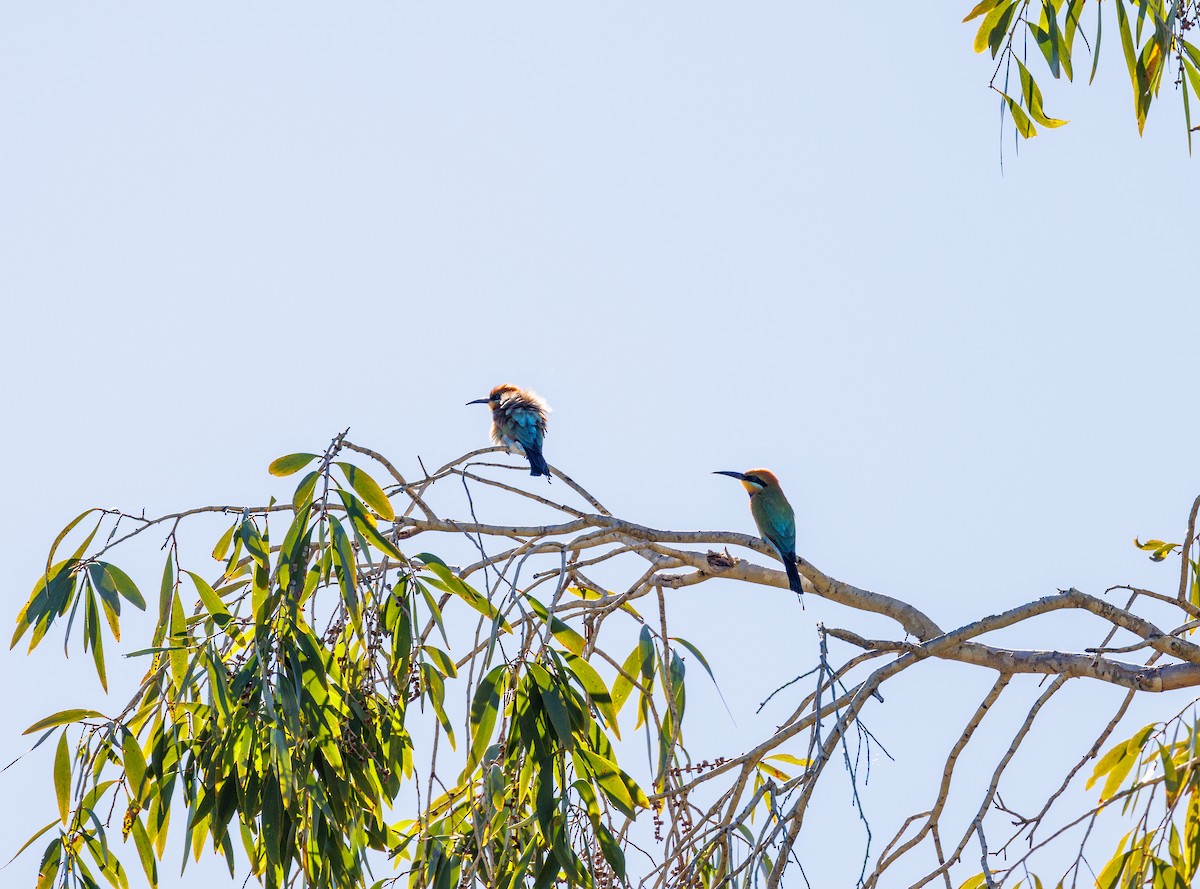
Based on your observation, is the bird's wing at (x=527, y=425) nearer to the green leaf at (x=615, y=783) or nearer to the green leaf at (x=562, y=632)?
the green leaf at (x=562, y=632)

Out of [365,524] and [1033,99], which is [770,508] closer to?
[1033,99]

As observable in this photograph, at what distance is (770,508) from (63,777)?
3.76 meters

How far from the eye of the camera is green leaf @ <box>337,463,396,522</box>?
11.6 ft

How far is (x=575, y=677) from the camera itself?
3.48m

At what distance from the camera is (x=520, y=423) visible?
306 inches

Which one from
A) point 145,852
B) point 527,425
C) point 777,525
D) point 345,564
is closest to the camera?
point 345,564

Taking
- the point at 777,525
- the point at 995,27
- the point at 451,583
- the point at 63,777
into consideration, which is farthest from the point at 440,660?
the point at 777,525

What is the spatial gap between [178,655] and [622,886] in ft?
3.56

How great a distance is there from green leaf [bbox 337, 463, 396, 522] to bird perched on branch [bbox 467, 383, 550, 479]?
378 cm

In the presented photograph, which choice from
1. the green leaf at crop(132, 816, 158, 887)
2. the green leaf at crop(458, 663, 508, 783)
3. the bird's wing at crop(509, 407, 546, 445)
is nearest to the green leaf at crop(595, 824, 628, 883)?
the green leaf at crop(458, 663, 508, 783)

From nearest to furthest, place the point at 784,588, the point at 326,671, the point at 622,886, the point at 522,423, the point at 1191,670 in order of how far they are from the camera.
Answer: the point at 622,886
the point at 326,671
the point at 1191,670
the point at 784,588
the point at 522,423

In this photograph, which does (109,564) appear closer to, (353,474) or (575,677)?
(353,474)

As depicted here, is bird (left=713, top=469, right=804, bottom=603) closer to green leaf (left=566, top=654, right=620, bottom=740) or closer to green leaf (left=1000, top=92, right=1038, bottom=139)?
green leaf (left=1000, top=92, right=1038, bottom=139)

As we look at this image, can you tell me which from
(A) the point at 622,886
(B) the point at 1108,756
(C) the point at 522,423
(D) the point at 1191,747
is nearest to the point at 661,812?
(A) the point at 622,886
